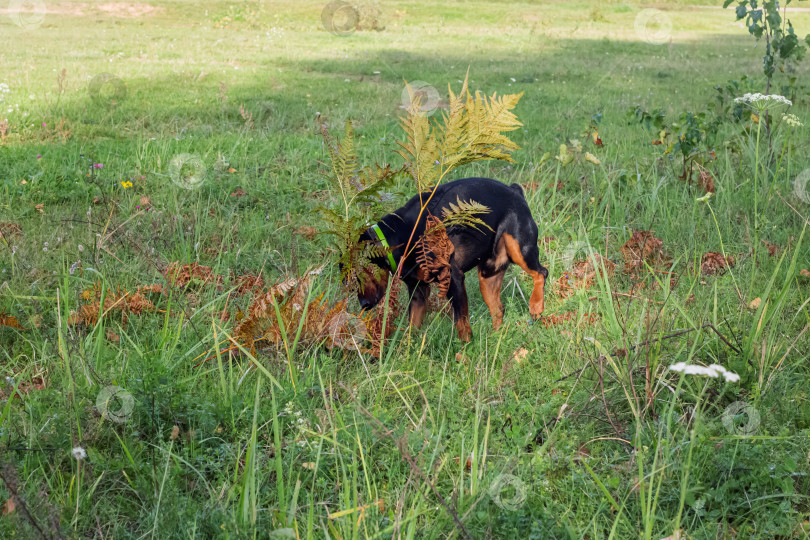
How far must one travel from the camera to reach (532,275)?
344cm

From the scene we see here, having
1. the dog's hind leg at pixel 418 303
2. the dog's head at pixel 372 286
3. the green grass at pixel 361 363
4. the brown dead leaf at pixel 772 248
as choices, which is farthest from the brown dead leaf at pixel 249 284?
the brown dead leaf at pixel 772 248

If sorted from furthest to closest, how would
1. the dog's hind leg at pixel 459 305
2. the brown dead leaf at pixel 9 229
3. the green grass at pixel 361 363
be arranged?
the brown dead leaf at pixel 9 229, the dog's hind leg at pixel 459 305, the green grass at pixel 361 363

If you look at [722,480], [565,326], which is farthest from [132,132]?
[722,480]

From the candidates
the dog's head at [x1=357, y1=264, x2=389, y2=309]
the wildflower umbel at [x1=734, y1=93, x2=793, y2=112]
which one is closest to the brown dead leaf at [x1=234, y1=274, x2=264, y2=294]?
the dog's head at [x1=357, y1=264, x2=389, y2=309]

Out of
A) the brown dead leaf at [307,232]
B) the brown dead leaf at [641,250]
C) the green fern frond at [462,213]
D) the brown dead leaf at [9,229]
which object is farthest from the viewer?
the brown dead leaf at [307,232]

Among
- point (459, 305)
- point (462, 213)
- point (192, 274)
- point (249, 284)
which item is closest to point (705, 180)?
point (459, 305)

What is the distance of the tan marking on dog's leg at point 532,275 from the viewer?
3320 mm

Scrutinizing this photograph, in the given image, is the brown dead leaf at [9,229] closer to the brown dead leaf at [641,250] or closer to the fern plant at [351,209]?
the fern plant at [351,209]

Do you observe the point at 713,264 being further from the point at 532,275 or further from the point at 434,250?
the point at 434,250

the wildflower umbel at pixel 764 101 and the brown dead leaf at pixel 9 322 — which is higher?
the wildflower umbel at pixel 764 101

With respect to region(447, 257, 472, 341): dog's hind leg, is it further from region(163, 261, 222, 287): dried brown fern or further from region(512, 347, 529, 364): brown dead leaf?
region(163, 261, 222, 287): dried brown fern

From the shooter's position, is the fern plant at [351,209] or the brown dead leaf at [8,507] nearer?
A: the brown dead leaf at [8,507]

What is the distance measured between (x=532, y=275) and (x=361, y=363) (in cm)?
105

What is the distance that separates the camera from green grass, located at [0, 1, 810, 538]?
79.5 inches
